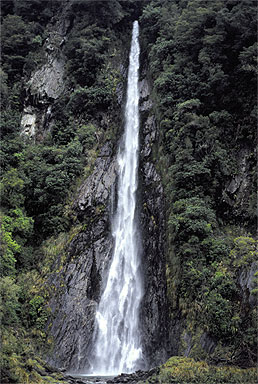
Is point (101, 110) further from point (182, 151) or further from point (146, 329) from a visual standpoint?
point (146, 329)

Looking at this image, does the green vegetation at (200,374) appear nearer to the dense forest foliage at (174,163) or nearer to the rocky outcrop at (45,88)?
the dense forest foliage at (174,163)

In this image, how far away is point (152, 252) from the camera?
703 inches

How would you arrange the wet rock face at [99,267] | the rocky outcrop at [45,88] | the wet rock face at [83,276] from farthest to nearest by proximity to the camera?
the rocky outcrop at [45,88] < the wet rock face at [83,276] < the wet rock face at [99,267]

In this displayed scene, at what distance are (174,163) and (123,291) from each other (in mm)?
7086

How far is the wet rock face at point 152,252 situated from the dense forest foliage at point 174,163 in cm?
74

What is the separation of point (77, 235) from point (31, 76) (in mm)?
14555

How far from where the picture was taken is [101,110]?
82.7 feet

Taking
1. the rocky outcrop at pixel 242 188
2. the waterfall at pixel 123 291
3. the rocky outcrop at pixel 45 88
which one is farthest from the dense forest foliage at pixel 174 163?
the waterfall at pixel 123 291

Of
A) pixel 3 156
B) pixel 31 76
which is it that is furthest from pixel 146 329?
pixel 31 76

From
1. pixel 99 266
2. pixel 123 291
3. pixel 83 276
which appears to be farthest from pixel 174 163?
pixel 83 276

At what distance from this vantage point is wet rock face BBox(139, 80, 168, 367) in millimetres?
15242

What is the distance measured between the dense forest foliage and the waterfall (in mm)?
2101

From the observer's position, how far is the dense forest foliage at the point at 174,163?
1316 cm

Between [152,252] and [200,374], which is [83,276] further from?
[200,374]
